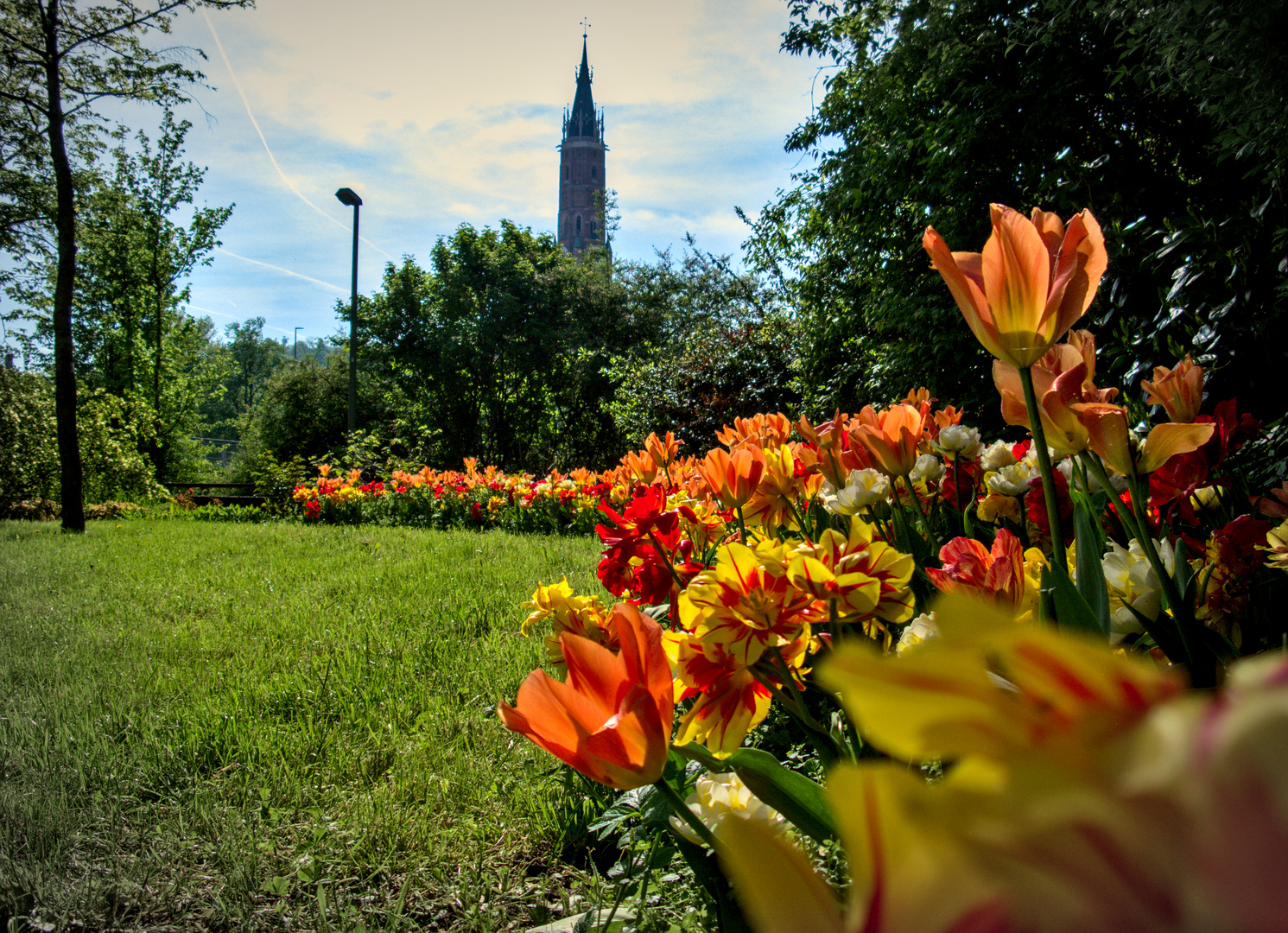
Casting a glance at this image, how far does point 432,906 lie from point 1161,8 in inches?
146

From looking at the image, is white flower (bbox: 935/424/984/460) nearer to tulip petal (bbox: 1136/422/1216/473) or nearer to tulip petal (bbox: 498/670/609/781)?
tulip petal (bbox: 1136/422/1216/473)

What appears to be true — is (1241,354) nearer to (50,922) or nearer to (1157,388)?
(1157,388)

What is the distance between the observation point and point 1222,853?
0.36 feet

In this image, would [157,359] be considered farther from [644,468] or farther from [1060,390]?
[1060,390]

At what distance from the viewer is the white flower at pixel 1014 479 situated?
1.25m

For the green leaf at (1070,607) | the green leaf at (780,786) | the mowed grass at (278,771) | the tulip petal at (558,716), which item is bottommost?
the mowed grass at (278,771)

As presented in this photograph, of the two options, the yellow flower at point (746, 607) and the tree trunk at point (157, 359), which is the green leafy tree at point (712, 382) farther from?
the tree trunk at point (157, 359)

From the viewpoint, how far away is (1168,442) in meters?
0.79

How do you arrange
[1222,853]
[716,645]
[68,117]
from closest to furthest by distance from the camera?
1. [1222,853]
2. [716,645]
3. [68,117]

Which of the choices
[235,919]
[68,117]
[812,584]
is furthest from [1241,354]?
[68,117]

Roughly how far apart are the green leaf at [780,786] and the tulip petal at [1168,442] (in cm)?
53

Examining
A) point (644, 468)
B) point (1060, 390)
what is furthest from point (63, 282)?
point (1060, 390)

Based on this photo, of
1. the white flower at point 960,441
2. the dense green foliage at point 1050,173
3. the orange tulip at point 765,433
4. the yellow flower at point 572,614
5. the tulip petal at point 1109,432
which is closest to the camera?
Answer: the tulip petal at point 1109,432

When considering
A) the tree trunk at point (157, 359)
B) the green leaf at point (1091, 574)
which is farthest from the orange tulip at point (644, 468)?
the tree trunk at point (157, 359)
